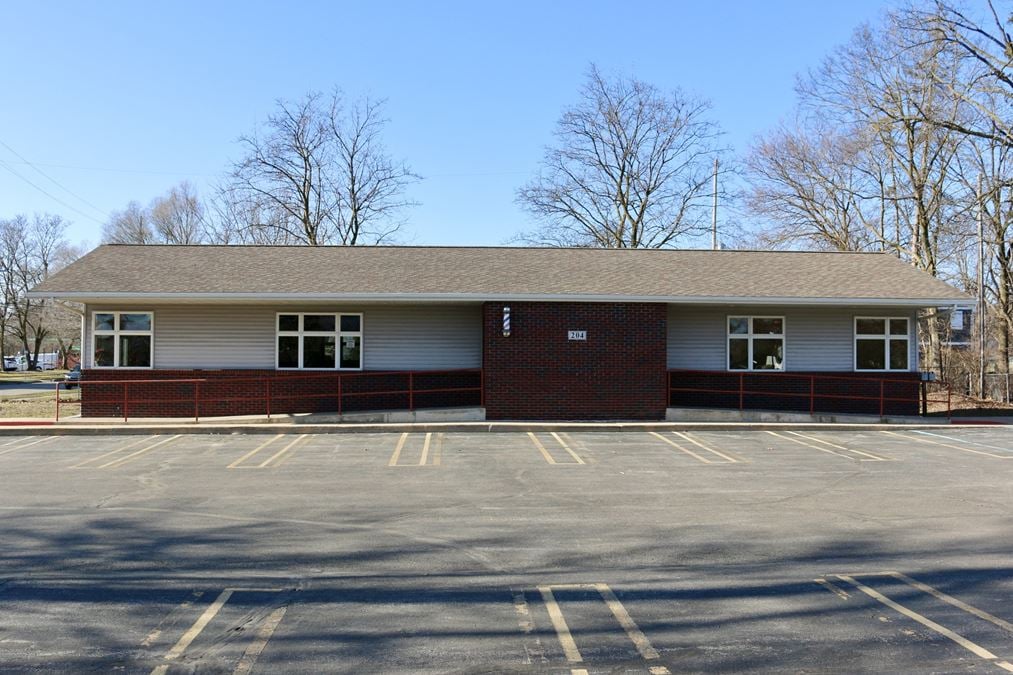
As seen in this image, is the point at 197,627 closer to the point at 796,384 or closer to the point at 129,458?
the point at 129,458

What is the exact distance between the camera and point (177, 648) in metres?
4.72

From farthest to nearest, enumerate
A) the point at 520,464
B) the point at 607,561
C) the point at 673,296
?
the point at 673,296, the point at 520,464, the point at 607,561

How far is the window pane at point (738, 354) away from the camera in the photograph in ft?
66.7

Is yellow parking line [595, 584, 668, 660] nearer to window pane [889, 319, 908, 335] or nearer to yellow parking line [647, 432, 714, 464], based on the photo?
yellow parking line [647, 432, 714, 464]

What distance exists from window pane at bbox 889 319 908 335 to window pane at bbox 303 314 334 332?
14237 millimetres

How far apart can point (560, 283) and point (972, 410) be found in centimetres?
1353

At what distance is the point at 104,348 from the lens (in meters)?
19.4

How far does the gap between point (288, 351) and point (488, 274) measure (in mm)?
5346

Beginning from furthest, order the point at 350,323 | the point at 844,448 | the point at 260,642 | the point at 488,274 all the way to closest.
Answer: the point at 488,274, the point at 350,323, the point at 844,448, the point at 260,642

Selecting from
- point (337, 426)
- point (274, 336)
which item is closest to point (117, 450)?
point (337, 426)

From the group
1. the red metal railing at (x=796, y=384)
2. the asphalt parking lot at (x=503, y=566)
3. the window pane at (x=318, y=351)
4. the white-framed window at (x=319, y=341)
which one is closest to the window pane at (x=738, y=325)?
the red metal railing at (x=796, y=384)

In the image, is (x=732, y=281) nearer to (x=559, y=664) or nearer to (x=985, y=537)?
(x=985, y=537)

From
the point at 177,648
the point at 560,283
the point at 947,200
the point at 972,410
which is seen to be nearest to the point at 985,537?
the point at 177,648

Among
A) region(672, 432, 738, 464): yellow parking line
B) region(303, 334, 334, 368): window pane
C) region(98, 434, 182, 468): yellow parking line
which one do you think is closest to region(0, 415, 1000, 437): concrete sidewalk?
region(672, 432, 738, 464): yellow parking line
